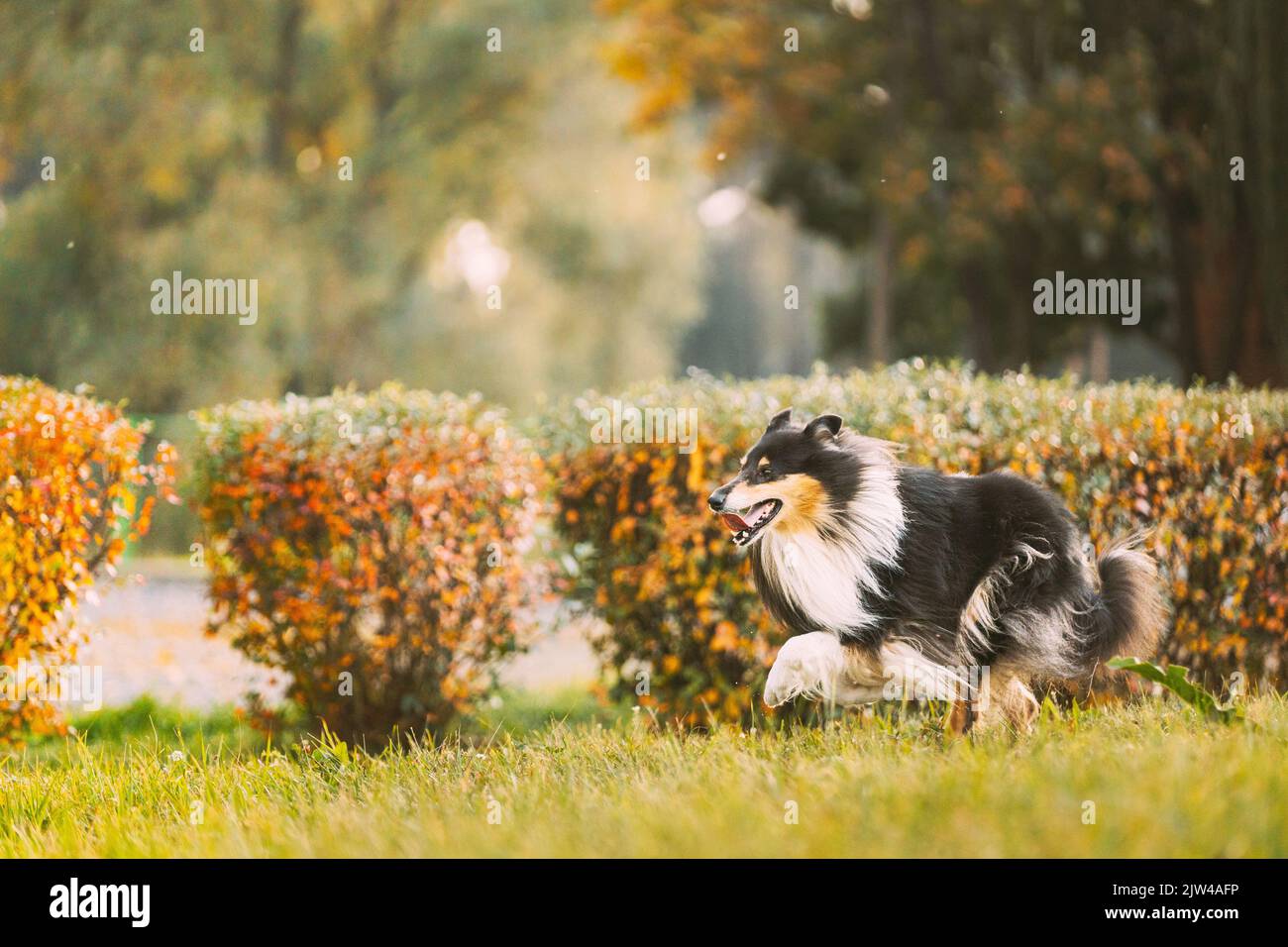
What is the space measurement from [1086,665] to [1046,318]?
43.6 ft

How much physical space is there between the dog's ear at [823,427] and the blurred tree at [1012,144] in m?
6.31

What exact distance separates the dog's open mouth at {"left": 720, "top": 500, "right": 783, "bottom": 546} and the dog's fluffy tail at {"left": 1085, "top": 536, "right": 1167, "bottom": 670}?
1486mm

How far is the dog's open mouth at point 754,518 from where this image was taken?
472cm

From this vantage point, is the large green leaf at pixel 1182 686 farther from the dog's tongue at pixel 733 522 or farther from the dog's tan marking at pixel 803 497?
the dog's tongue at pixel 733 522

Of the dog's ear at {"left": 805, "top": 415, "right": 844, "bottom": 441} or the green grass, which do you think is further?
the dog's ear at {"left": 805, "top": 415, "right": 844, "bottom": 441}

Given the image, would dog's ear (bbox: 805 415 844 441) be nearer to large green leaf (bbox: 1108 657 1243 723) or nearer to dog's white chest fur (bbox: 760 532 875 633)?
dog's white chest fur (bbox: 760 532 875 633)

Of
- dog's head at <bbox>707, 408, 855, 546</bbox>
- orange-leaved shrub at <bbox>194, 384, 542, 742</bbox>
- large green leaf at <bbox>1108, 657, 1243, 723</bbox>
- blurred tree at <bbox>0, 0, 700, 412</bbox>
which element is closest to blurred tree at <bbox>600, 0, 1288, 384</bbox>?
blurred tree at <bbox>0, 0, 700, 412</bbox>

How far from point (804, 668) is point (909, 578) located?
0.60 m

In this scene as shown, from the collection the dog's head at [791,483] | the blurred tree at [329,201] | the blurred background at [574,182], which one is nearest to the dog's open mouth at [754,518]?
the dog's head at [791,483]

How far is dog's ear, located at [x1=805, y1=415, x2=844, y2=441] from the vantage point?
482 centimetres

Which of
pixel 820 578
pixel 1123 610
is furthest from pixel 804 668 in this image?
pixel 1123 610

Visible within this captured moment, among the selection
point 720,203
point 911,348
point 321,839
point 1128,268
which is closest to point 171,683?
point 321,839

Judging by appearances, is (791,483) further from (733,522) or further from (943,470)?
(943,470)

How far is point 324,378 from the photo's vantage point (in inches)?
869
